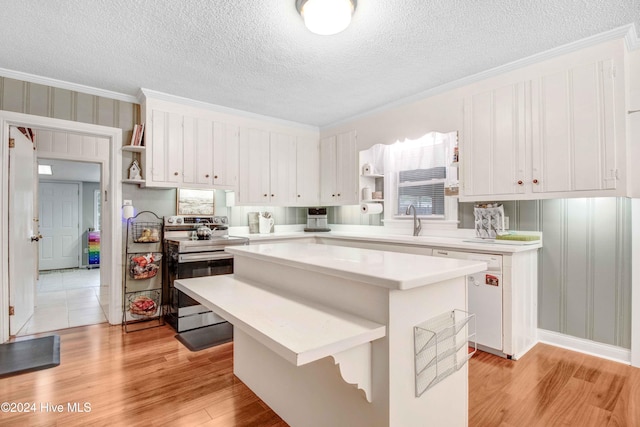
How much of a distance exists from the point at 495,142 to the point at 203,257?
120 inches

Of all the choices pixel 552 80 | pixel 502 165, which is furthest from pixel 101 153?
pixel 552 80

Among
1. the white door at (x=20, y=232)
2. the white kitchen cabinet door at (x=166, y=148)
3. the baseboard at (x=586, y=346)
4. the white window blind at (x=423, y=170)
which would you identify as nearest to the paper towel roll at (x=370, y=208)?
the white window blind at (x=423, y=170)

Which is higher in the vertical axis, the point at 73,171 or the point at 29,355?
the point at 73,171

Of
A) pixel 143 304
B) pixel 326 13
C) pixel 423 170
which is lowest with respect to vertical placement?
pixel 143 304

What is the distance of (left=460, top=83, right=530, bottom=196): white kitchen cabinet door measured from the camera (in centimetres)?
276

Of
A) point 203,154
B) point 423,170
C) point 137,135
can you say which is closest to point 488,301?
point 423,170

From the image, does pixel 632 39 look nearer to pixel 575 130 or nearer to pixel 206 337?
pixel 575 130

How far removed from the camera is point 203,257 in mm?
3391

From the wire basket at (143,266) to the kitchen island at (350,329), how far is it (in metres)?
1.87

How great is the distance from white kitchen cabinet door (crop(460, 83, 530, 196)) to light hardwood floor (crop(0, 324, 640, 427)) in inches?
56.7

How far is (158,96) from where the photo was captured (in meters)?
3.45

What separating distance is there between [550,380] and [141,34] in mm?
3813

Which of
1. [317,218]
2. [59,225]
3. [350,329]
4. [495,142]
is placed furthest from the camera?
[59,225]

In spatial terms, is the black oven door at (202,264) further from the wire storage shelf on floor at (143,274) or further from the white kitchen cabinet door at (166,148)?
the white kitchen cabinet door at (166,148)
